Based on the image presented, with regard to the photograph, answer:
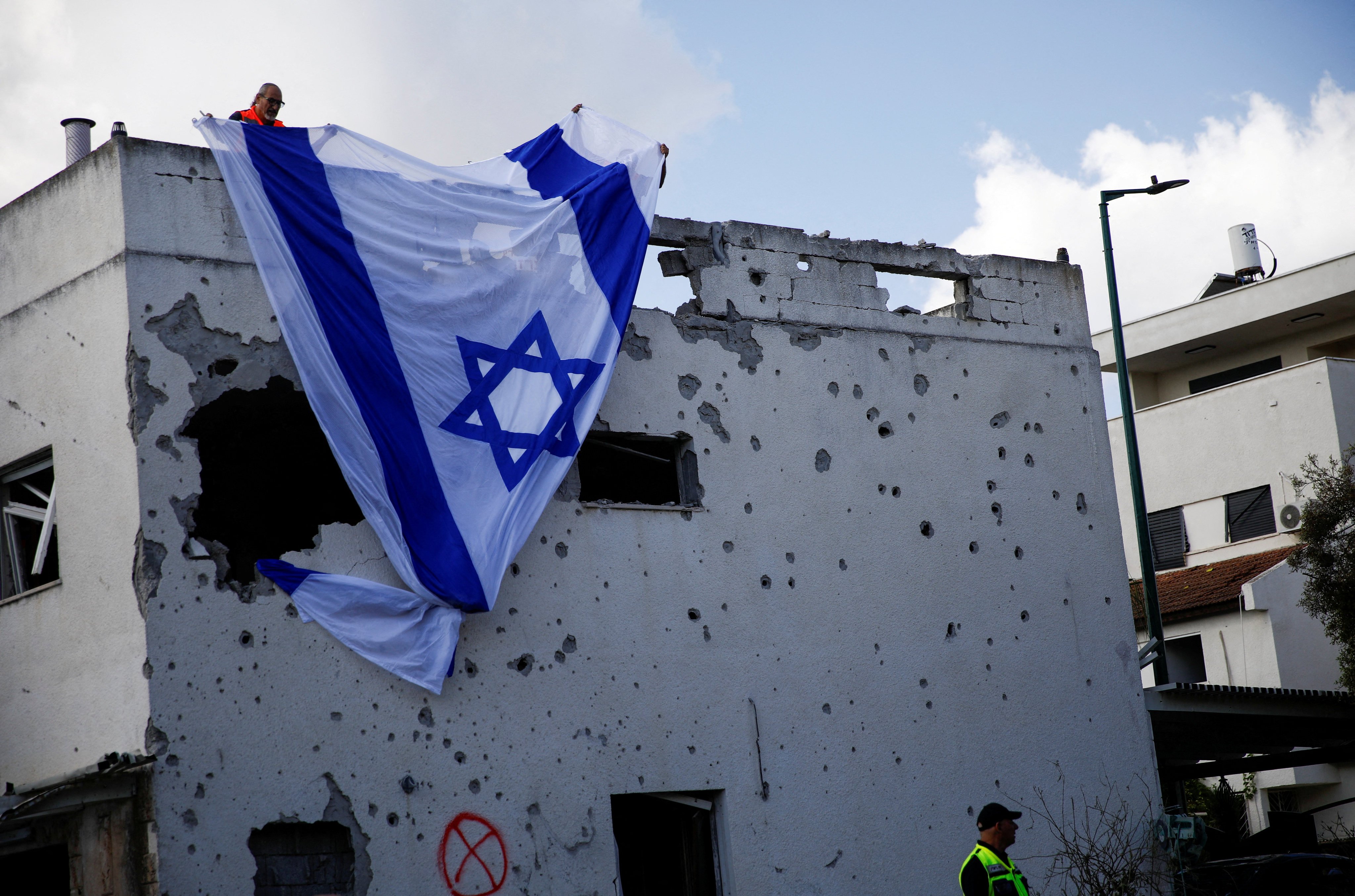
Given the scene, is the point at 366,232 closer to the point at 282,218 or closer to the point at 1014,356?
the point at 282,218

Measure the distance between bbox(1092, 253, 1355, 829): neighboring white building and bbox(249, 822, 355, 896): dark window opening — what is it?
16.1 m

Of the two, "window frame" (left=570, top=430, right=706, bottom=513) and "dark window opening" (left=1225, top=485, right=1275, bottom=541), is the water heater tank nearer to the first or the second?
"dark window opening" (left=1225, top=485, right=1275, bottom=541)

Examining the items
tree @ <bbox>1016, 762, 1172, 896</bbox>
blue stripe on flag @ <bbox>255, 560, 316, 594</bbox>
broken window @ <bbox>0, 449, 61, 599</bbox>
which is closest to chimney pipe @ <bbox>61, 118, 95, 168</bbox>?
broken window @ <bbox>0, 449, 61, 599</bbox>

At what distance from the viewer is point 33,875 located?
399 inches

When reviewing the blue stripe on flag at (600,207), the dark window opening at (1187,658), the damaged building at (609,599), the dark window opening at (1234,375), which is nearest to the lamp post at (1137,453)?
the damaged building at (609,599)

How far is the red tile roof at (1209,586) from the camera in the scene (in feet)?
73.0

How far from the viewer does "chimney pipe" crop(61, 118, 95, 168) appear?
10.6 m

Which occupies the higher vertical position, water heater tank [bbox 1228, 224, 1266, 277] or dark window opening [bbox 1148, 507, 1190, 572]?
water heater tank [bbox 1228, 224, 1266, 277]

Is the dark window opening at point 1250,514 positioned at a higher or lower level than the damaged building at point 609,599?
higher

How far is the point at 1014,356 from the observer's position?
1338cm

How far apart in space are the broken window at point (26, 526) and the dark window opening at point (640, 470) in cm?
382

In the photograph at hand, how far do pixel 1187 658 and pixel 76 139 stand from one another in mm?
18993

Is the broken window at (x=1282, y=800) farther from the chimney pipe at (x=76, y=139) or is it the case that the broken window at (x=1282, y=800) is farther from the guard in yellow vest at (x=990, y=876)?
the chimney pipe at (x=76, y=139)

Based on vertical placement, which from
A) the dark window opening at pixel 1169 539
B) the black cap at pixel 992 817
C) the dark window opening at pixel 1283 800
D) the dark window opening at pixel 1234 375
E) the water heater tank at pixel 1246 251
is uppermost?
the water heater tank at pixel 1246 251
